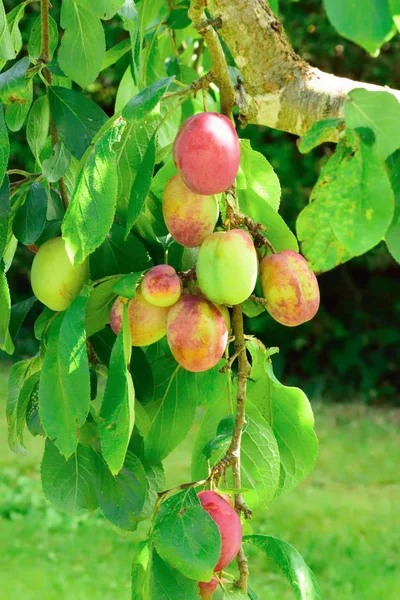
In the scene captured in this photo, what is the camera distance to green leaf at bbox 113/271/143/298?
0.69 meters

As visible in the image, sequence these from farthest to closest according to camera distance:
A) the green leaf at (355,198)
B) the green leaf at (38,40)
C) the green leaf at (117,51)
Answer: the green leaf at (117,51), the green leaf at (38,40), the green leaf at (355,198)

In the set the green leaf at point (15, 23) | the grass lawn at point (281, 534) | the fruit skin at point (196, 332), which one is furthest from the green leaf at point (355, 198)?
the grass lawn at point (281, 534)

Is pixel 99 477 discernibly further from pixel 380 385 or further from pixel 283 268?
pixel 380 385

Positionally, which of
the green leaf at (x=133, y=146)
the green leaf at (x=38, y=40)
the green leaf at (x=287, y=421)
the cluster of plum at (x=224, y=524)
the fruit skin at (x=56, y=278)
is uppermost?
the green leaf at (x=133, y=146)

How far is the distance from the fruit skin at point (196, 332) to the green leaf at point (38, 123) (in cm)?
34

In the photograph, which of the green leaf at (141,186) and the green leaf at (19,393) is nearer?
the green leaf at (141,186)

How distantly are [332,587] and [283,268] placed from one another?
1845mm

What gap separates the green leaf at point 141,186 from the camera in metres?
0.69

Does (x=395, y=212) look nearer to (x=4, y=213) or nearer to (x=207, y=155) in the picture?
(x=207, y=155)

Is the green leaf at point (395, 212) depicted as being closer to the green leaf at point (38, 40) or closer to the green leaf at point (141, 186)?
the green leaf at point (141, 186)

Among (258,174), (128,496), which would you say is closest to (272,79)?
(258,174)

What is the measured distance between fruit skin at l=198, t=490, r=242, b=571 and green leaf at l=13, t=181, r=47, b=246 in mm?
287

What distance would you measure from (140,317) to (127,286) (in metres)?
0.03

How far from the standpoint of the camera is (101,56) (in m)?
0.92
